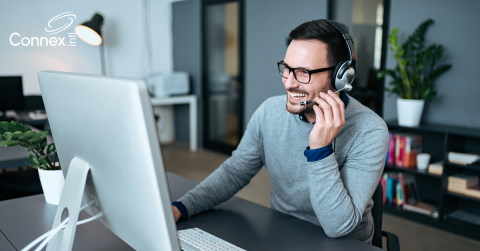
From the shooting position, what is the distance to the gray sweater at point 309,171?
1019 mm

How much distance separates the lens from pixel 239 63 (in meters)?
4.58

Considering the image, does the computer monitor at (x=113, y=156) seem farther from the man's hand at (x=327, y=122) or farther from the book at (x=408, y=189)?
the book at (x=408, y=189)

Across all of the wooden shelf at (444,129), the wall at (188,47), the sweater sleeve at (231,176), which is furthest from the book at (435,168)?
the wall at (188,47)

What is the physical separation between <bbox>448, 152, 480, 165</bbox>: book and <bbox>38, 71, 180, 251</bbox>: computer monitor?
253 centimetres

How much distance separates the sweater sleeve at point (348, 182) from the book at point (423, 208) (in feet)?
6.54

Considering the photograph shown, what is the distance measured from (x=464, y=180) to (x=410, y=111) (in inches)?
23.4

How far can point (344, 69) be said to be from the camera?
3.90 ft

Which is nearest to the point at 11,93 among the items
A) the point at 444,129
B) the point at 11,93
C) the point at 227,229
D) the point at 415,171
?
the point at 11,93

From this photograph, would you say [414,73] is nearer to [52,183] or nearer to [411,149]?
[411,149]

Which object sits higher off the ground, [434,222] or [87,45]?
[87,45]

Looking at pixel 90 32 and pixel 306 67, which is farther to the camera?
pixel 90 32

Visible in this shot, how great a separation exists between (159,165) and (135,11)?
4.73 m

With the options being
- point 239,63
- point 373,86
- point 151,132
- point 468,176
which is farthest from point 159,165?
point 239,63

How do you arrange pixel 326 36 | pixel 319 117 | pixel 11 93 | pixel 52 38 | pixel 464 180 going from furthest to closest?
pixel 11 93
pixel 464 180
pixel 52 38
pixel 326 36
pixel 319 117
